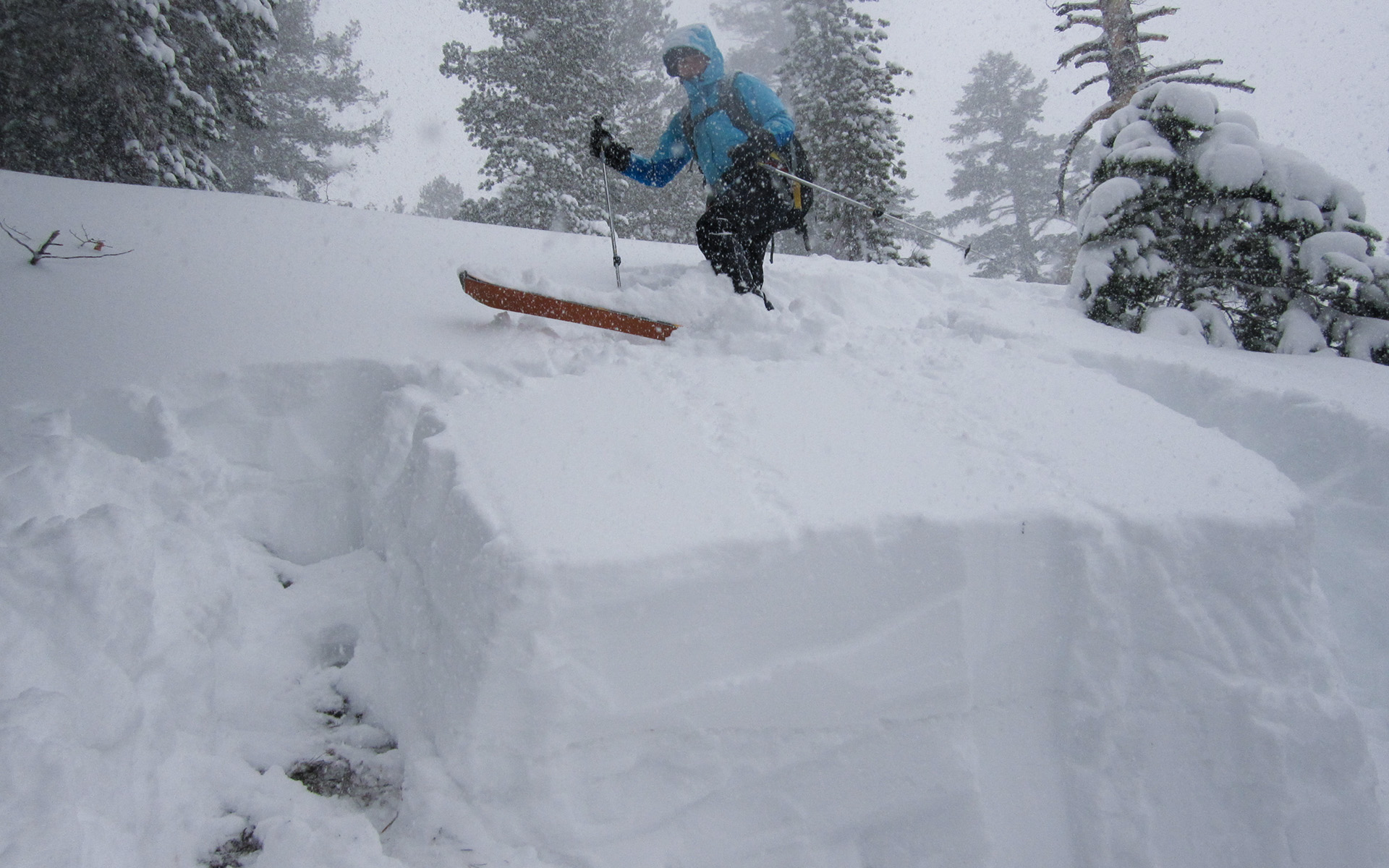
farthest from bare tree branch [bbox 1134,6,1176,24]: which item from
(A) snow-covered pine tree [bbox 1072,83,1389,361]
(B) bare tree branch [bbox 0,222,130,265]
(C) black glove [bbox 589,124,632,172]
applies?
(B) bare tree branch [bbox 0,222,130,265]

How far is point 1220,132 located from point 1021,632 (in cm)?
558

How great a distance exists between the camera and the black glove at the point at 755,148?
4.86m

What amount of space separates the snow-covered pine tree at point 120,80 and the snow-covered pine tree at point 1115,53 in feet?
37.3

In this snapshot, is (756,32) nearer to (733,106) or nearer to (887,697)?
(733,106)

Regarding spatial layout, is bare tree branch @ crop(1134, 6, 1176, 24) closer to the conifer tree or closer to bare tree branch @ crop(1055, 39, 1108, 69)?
bare tree branch @ crop(1055, 39, 1108, 69)

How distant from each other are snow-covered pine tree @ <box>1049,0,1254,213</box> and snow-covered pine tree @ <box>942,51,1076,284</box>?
45.7 ft

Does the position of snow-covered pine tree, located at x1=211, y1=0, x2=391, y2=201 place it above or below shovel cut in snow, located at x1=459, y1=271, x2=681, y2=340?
above

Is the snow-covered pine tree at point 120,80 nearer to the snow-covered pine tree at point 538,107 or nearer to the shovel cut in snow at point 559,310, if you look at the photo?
the snow-covered pine tree at point 538,107

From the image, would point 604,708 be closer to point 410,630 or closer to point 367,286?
point 410,630

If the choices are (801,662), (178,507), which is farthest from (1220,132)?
(178,507)

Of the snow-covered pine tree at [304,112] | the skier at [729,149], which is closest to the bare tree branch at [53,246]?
the skier at [729,149]

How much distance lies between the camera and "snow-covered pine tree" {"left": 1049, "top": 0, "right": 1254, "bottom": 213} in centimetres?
957

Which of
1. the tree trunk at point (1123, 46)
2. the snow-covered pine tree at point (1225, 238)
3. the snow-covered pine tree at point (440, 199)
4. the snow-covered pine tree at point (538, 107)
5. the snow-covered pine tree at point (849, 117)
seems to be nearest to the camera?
the snow-covered pine tree at point (1225, 238)

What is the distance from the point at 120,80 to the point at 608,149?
7492mm
